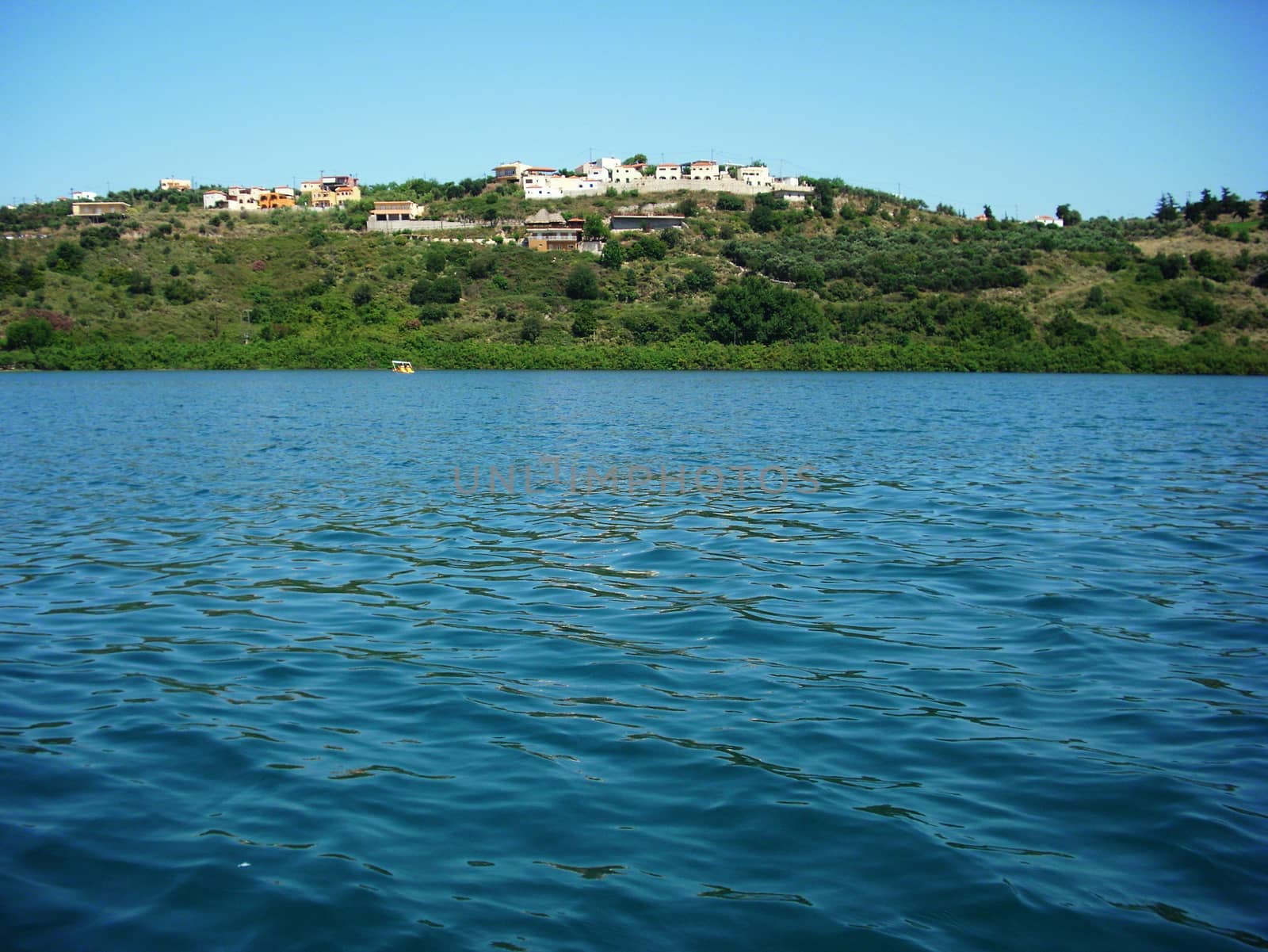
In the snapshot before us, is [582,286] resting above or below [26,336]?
above

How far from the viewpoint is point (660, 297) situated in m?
93.1

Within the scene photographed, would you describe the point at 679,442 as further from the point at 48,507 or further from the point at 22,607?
the point at 22,607

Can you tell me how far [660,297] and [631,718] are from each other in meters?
87.4

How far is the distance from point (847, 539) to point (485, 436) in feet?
51.2

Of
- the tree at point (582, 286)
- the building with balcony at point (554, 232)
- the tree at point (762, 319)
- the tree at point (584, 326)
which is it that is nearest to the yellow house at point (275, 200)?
the building with balcony at point (554, 232)

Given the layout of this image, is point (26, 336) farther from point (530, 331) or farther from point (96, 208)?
point (96, 208)

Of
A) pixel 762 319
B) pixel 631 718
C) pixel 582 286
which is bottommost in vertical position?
pixel 631 718

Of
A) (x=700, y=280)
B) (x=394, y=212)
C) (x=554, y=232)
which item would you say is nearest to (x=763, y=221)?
(x=554, y=232)

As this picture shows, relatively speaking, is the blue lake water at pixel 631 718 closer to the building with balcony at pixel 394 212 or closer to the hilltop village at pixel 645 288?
the hilltop village at pixel 645 288

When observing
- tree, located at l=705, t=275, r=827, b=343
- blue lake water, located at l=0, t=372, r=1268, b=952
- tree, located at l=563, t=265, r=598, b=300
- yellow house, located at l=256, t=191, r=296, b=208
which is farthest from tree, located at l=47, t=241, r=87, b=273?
blue lake water, located at l=0, t=372, r=1268, b=952

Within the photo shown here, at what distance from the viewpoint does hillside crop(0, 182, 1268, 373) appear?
76.2 meters

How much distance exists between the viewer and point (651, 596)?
36.1 ft

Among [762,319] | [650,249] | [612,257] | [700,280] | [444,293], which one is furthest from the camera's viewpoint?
[650,249]

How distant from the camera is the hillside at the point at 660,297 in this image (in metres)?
76.2
